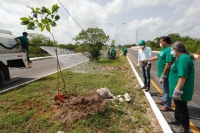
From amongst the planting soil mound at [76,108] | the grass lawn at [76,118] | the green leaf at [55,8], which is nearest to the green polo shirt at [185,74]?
the grass lawn at [76,118]

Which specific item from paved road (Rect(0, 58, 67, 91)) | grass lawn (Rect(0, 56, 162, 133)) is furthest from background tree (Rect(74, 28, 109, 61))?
grass lawn (Rect(0, 56, 162, 133))

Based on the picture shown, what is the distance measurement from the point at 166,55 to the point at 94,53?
12.4 m

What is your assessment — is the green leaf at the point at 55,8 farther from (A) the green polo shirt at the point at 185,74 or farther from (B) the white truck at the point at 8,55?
(B) the white truck at the point at 8,55

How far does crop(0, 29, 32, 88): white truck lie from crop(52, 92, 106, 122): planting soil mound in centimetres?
383

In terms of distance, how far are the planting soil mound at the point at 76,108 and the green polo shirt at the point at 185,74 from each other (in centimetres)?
174

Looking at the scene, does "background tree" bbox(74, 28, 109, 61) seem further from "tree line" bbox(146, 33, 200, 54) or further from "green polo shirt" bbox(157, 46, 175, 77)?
"green polo shirt" bbox(157, 46, 175, 77)

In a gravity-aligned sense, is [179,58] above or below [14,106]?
above

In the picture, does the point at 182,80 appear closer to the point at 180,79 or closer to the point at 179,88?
the point at 180,79

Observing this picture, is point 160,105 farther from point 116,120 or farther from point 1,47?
point 1,47

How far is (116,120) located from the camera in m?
3.29

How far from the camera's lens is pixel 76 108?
3703 millimetres

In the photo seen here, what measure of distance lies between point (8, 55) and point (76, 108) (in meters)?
4.91

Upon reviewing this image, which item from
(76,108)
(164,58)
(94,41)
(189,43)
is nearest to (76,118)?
(76,108)

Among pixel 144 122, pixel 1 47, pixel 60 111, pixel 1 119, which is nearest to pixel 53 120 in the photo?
pixel 60 111
